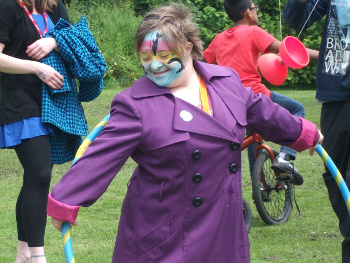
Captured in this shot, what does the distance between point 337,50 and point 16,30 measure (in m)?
1.96

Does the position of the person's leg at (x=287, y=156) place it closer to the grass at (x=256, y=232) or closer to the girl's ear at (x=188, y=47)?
the grass at (x=256, y=232)

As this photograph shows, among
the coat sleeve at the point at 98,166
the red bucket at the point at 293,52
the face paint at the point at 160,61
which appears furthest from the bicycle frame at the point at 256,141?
the coat sleeve at the point at 98,166

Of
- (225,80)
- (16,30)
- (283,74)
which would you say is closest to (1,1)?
(16,30)

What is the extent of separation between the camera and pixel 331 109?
4613mm

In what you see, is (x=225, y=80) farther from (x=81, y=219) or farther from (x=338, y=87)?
(x=81, y=219)

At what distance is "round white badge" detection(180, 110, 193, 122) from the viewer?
316 centimetres

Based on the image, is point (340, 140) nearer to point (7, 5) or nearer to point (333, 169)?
point (333, 169)

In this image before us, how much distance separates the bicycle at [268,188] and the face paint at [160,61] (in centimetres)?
300

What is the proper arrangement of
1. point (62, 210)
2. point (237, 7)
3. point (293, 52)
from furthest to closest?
point (237, 7), point (293, 52), point (62, 210)

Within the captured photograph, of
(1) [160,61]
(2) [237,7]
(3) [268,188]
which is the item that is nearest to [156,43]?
(1) [160,61]

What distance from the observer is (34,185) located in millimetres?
4457

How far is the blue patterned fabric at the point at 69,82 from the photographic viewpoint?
4.43m

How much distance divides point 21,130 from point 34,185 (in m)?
0.35

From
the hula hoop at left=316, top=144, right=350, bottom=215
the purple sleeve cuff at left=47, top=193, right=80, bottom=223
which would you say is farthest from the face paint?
the hula hoop at left=316, top=144, right=350, bottom=215
